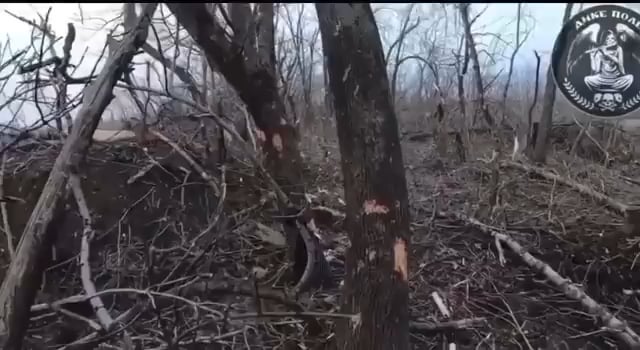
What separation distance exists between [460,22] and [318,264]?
2.27 feet

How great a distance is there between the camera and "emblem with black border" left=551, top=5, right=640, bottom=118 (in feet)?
4.66

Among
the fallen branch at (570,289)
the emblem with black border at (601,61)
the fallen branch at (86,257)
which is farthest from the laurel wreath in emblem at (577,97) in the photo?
the fallen branch at (86,257)

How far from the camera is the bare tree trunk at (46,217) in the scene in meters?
1.06

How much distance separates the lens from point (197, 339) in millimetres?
1316

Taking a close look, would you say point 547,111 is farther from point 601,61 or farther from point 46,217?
point 46,217

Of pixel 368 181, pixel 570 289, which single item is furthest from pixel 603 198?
pixel 368 181

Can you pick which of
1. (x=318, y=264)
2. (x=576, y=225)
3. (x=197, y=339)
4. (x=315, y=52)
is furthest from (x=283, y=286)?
(x=576, y=225)

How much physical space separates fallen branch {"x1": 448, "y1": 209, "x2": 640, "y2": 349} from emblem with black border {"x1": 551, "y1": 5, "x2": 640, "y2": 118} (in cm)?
40

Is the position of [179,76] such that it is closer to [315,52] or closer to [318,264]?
[315,52]

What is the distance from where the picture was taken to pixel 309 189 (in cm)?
151

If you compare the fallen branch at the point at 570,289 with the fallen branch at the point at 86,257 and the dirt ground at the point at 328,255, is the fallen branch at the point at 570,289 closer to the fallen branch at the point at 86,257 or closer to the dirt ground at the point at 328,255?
the dirt ground at the point at 328,255

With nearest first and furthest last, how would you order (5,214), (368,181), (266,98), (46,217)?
1. (46,217)
2. (368,181)
3. (5,214)
4. (266,98)

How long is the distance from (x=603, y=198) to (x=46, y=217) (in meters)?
1.38

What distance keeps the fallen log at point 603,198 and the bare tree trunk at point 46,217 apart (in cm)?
105
